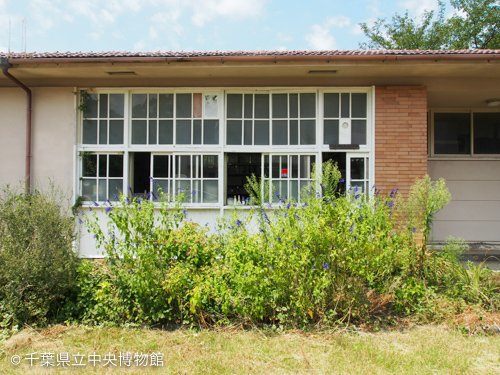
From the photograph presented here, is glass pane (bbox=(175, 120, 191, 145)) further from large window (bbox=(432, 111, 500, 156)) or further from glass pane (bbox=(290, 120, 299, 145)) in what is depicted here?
large window (bbox=(432, 111, 500, 156))


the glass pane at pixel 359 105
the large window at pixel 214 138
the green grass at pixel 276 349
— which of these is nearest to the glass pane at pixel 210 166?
the large window at pixel 214 138

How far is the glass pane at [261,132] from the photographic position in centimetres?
684

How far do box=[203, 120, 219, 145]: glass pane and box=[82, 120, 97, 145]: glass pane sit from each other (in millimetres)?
2153

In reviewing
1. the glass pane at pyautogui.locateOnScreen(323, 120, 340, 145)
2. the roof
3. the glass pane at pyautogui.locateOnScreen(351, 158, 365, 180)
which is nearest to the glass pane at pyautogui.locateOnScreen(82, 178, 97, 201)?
the roof

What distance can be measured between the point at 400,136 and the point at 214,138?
11.5 feet

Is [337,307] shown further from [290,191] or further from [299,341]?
[290,191]

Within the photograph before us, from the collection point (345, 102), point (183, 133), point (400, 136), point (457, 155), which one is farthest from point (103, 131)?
point (457, 155)

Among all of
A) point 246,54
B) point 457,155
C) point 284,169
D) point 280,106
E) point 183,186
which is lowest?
point 183,186

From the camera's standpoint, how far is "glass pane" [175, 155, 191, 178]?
22.4 ft

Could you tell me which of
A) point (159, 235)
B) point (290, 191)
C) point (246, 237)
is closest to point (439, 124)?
point (290, 191)

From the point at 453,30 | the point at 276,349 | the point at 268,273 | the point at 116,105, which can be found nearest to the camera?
the point at 276,349

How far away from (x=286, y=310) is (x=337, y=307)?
23.2 inches

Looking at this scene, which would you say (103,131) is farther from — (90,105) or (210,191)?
(210,191)

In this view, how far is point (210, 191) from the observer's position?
6781mm
